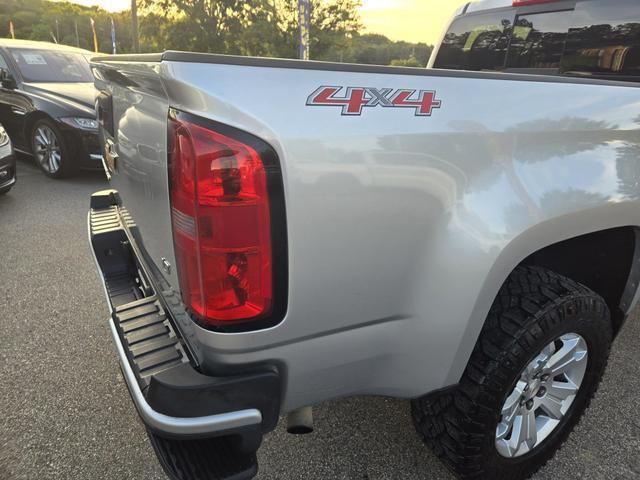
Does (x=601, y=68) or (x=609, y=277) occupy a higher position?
(x=601, y=68)

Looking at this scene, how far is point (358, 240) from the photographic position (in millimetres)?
1344

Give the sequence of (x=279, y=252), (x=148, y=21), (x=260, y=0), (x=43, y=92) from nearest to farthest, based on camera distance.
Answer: (x=279, y=252) → (x=43, y=92) → (x=260, y=0) → (x=148, y=21)

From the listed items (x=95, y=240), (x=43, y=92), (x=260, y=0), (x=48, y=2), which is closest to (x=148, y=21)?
(x=260, y=0)

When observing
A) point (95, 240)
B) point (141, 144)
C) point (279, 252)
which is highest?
point (141, 144)

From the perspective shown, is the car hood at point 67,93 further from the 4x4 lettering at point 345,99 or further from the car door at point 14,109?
the 4x4 lettering at point 345,99

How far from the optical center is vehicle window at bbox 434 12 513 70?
3270mm

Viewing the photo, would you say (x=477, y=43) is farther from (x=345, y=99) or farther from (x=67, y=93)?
(x=67, y=93)

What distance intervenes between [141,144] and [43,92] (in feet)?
19.8

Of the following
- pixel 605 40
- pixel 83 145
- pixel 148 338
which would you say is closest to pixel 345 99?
pixel 148 338

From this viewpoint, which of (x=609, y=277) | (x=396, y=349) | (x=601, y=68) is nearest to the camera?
(x=396, y=349)

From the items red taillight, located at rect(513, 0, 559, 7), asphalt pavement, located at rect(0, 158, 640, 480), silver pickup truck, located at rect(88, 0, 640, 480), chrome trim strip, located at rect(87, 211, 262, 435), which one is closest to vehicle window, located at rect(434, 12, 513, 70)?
red taillight, located at rect(513, 0, 559, 7)

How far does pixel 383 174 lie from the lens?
132 cm

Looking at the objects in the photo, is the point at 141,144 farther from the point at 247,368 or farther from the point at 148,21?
the point at 148,21

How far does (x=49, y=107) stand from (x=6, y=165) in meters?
1.44
